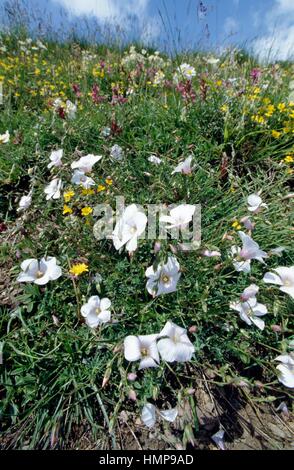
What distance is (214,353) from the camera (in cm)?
172

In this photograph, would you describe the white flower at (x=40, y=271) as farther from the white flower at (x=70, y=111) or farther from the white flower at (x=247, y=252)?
the white flower at (x=70, y=111)

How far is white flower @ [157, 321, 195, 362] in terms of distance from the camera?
4.35 ft

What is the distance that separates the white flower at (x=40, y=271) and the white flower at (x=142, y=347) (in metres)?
0.54

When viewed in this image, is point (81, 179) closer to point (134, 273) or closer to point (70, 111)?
point (134, 273)

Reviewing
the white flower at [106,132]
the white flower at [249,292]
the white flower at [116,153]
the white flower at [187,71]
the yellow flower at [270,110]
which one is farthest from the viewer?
the white flower at [187,71]

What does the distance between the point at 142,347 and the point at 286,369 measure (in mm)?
718

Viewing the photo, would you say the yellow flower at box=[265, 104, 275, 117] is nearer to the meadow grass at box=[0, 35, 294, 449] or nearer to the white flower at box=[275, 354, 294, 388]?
the meadow grass at box=[0, 35, 294, 449]

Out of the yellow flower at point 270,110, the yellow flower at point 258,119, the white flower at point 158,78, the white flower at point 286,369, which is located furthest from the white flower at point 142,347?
the white flower at point 158,78

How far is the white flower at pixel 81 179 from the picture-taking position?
1.99 meters

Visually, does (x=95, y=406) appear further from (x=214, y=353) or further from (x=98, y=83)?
(x=98, y=83)

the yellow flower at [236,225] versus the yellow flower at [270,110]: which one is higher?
the yellow flower at [270,110]

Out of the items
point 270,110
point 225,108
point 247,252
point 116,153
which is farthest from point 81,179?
point 270,110

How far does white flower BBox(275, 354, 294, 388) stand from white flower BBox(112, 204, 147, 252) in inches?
34.4

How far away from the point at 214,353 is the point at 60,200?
4.82 ft
